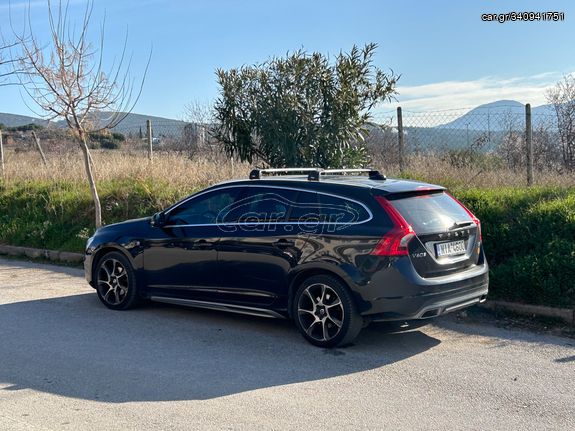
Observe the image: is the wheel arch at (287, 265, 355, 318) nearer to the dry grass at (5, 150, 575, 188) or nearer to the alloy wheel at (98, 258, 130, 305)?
the alloy wheel at (98, 258, 130, 305)

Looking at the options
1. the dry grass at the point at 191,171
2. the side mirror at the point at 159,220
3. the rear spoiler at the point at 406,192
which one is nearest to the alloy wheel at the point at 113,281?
the side mirror at the point at 159,220

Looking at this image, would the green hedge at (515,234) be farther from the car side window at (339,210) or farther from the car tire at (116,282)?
the car tire at (116,282)

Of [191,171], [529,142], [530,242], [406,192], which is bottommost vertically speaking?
[530,242]

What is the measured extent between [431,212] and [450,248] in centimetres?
40

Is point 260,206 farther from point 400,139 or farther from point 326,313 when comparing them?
point 400,139

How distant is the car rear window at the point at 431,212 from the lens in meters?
6.27

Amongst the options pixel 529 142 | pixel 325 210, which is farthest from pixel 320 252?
pixel 529 142

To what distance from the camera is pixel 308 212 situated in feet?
22.0

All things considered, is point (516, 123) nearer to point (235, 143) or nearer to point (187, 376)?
point (235, 143)

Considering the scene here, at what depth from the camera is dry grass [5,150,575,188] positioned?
11266mm

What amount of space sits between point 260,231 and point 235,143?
471 cm

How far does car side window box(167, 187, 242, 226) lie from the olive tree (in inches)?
130

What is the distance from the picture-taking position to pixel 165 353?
6.37 m

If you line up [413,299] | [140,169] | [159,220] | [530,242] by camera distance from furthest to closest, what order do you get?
[140,169] → [530,242] → [159,220] → [413,299]
